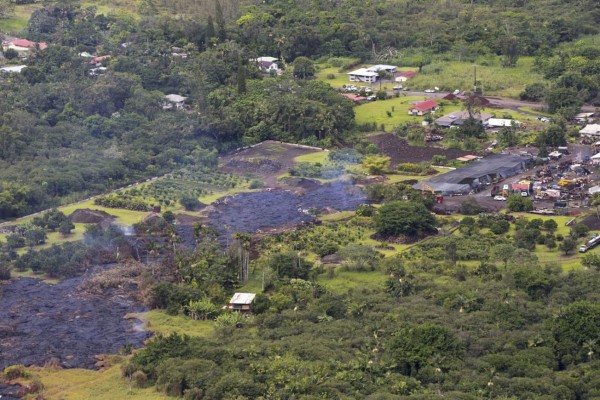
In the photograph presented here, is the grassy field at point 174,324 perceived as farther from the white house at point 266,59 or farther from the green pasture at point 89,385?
the white house at point 266,59

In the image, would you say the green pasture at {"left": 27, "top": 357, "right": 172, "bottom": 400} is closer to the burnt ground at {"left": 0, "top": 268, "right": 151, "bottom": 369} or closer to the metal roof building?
the burnt ground at {"left": 0, "top": 268, "right": 151, "bottom": 369}

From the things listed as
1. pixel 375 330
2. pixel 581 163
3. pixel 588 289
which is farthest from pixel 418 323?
pixel 581 163

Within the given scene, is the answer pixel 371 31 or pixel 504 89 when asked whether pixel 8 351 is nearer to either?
pixel 504 89

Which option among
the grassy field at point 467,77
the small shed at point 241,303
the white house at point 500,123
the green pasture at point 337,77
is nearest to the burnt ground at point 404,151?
the white house at point 500,123

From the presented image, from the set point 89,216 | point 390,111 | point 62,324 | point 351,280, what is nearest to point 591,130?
point 390,111

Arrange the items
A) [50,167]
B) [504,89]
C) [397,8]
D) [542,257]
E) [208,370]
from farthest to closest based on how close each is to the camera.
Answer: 1. [397,8]
2. [504,89]
3. [50,167]
4. [542,257]
5. [208,370]

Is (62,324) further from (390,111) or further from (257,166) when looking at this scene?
(390,111)

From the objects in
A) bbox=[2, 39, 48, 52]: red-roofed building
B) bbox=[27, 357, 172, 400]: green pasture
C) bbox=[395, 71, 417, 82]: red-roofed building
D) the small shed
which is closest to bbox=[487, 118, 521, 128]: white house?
bbox=[395, 71, 417, 82]: red-roofed building
